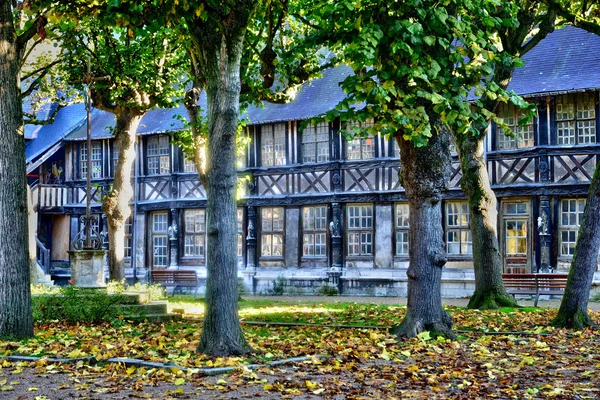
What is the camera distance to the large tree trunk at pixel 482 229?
65.5 ft

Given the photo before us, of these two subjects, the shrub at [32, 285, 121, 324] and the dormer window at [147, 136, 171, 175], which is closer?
the shrub at [32, 285, 121, 324]

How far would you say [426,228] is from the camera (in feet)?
46.9

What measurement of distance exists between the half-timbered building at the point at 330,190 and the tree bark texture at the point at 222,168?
11169mm

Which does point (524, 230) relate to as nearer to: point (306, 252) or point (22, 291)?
point (306, 252)

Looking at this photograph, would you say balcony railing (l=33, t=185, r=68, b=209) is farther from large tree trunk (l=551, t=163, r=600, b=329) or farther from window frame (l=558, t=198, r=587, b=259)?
large tree trunk (l=551, t=163, r=600, b=329)

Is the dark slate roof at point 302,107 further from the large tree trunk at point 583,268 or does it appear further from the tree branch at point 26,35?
the tree branch at point 26,35

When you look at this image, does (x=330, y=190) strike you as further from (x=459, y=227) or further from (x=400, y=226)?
(x=459, y=227)

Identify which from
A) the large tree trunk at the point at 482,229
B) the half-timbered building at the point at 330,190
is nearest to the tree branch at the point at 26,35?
the large tree trunk at the point at 482,229

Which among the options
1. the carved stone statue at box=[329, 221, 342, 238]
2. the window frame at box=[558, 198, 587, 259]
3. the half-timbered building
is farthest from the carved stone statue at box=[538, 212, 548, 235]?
the carved stone statue at box=[329, 221, 342, 238]

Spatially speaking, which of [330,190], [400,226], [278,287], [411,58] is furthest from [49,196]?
[411,58]

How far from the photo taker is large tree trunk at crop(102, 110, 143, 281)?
990 inches

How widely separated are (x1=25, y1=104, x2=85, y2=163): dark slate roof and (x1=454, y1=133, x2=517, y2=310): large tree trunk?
76.6ft

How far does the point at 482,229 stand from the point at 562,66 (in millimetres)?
10259

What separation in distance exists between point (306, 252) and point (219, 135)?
21226 mm
